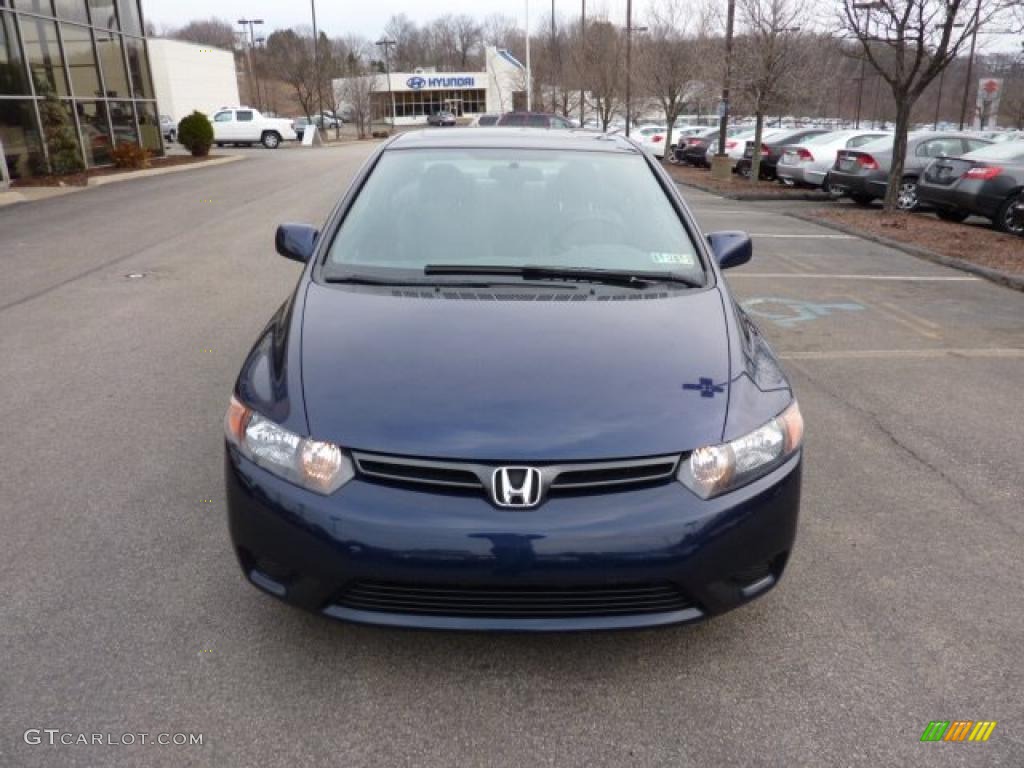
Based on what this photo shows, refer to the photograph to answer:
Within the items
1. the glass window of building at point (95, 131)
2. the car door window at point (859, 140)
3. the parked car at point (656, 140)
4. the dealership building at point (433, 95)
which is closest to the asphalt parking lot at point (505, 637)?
the car door window at point (859, 140)

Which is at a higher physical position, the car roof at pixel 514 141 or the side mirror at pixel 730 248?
the car roof at pixel 514 141

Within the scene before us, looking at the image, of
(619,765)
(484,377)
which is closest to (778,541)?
(619,765)

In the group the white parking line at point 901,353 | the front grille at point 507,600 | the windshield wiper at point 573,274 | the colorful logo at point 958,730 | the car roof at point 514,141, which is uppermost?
the car roof at point 514,141

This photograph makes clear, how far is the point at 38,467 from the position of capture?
13.1 ft

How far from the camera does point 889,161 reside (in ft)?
50.5

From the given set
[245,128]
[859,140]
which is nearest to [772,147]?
[859,140]

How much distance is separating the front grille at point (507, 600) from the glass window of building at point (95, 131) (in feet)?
75.3

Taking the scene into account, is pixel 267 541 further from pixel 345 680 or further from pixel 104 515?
pixel 104 515

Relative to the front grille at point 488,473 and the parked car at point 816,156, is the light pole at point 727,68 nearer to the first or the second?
the parked car at point 816,156

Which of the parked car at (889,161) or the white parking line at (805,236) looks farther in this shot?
the parked car at (889,161)

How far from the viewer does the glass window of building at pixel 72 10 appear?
20.4 metres

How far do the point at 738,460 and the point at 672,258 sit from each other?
4.27ft

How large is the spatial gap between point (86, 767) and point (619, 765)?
1.48 metres

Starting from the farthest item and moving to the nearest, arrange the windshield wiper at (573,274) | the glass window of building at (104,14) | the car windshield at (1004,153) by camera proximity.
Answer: the glass window of building at (104,14), the car windshield at (1004,153), the windshield wiper at (573,274)
